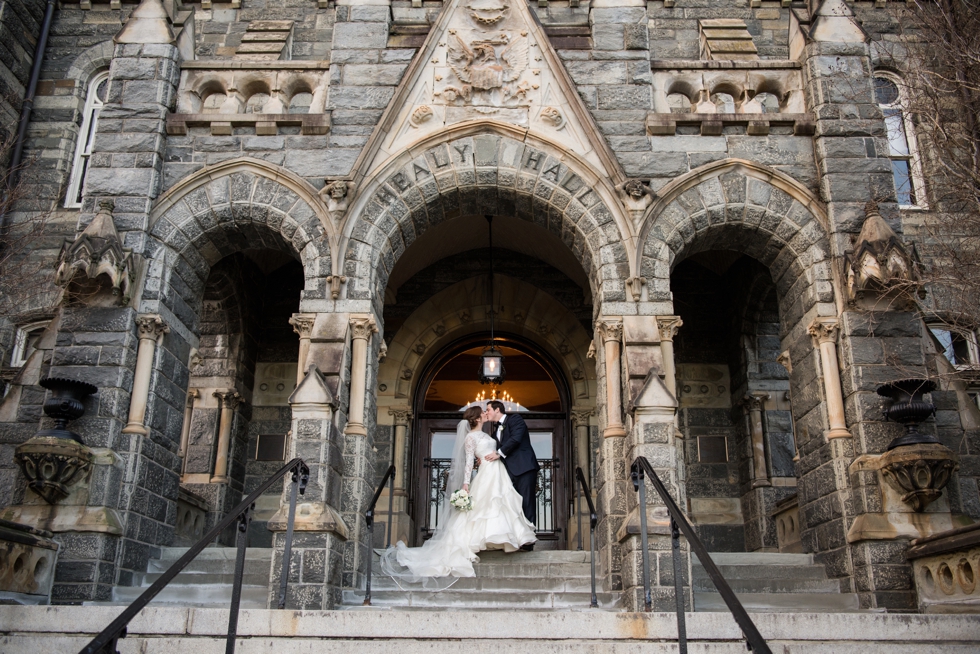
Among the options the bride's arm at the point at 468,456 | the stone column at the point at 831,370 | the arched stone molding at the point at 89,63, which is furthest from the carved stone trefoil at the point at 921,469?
the arched stone molding at the point at 89,63

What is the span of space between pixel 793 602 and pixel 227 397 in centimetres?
704

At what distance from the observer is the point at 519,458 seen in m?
9.23

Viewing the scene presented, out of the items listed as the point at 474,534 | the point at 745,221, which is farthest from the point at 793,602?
the point at 745,221

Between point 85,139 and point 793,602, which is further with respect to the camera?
point 85,139

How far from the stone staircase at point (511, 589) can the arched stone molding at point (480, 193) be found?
2725 millimetres

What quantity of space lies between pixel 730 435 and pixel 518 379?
3086 mm

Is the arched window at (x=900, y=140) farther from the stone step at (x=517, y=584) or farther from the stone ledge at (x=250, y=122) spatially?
the stone ledge at (x=250, y=122)

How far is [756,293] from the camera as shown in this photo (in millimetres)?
10734

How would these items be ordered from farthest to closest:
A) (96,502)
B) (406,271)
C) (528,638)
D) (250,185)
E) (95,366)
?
(406,271), (250,185), (95,366), (96,502), (528,638)

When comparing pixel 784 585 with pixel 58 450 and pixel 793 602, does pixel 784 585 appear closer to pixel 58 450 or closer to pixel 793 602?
pixel 793 602

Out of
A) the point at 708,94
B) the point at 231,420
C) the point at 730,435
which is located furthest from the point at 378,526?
the point at 708,94

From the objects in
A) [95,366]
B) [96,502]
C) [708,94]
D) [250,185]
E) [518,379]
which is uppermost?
[708,94]

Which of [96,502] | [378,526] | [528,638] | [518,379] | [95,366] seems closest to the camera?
[528,638]

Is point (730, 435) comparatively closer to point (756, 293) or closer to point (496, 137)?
point (756, 293)
